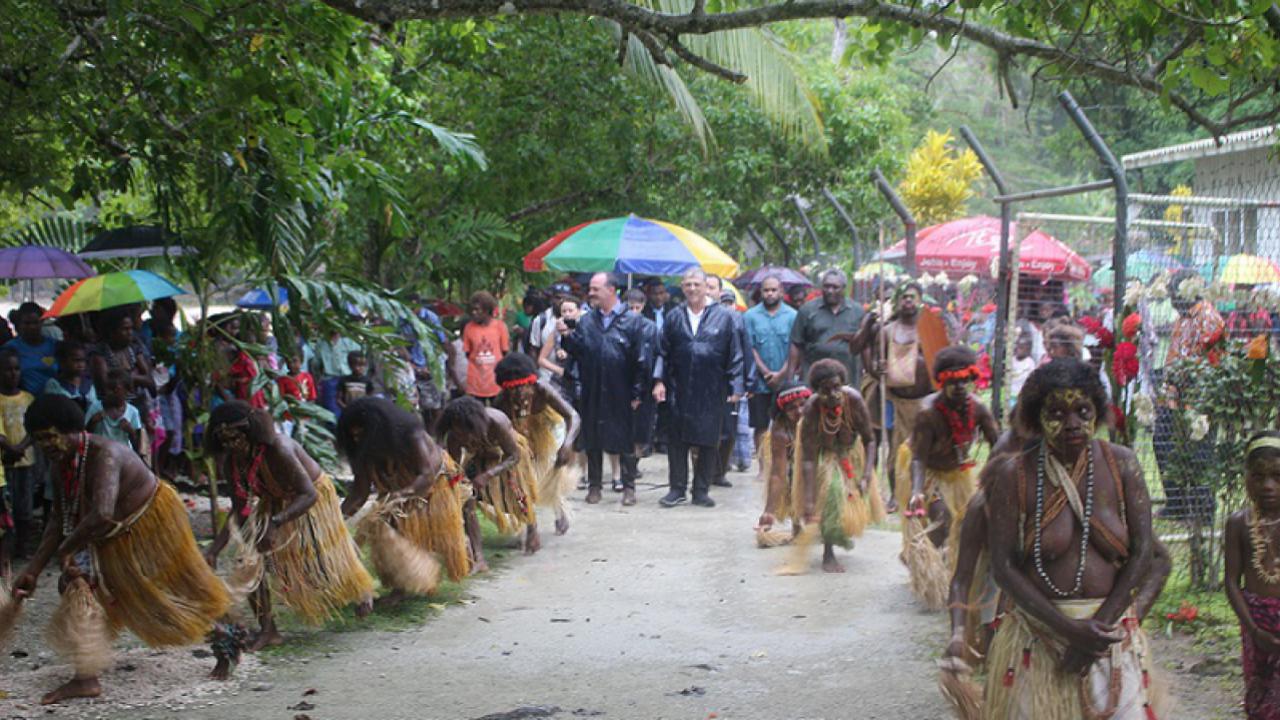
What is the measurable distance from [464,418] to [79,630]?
3214mm

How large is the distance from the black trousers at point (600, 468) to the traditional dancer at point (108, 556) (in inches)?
220

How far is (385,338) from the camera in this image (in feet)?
28.0

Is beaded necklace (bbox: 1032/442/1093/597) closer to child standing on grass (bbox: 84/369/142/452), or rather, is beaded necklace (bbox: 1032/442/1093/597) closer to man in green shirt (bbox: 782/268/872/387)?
child standing on grass (bbox: 84/369/142/452)

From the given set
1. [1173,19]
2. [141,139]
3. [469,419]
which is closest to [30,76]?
[141,139]

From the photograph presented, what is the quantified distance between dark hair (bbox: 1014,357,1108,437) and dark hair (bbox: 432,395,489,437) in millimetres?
4665

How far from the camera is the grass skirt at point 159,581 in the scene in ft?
19.0

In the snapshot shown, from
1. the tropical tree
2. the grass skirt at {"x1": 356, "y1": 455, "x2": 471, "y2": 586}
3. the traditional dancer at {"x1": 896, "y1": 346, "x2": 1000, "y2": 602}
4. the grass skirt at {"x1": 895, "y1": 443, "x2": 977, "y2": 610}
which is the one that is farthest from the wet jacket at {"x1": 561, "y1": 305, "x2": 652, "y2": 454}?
the tropical tree

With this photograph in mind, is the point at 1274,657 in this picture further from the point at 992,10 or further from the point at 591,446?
the point at 591,446

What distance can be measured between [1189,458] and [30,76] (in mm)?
6555

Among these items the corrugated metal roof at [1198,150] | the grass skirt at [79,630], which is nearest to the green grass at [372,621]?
the grass skirt at [79,630]

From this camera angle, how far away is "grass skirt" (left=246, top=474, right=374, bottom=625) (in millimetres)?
6457

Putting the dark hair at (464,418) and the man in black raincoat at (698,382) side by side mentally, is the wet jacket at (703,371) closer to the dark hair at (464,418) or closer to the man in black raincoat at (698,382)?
the man in black raincoat at (698,382)

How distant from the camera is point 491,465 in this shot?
880 centimetres

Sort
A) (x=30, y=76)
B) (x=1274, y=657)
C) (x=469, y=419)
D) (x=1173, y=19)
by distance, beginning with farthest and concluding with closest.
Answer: (x=469, y=419) < (x=30, y=76) < (x=1173, y=19) < (x=1274, y=657)
